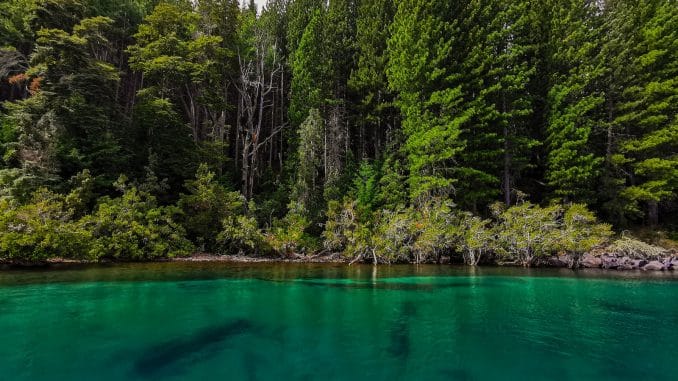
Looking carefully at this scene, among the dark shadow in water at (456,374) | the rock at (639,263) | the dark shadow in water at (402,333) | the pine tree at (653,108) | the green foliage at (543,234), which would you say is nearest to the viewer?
the dark shadow in water at (456,374)

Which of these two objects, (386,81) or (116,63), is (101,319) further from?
(116,63)

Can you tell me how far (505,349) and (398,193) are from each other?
1507 cm

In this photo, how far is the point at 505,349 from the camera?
6.48 m

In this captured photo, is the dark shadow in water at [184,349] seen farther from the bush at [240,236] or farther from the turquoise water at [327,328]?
the bush at [240,236]

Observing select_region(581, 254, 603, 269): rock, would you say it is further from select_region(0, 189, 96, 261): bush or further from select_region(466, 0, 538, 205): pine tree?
select_region(0, 189, 96, 261): bush

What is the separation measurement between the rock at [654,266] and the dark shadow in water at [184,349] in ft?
66.4

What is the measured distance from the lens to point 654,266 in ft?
58.6

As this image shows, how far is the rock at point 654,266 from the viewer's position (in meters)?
17.8

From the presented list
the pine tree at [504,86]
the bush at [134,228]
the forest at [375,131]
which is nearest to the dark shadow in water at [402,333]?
the forest at [375,131]

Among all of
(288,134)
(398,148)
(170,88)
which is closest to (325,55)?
(288,134)

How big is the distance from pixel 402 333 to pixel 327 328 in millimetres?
1586

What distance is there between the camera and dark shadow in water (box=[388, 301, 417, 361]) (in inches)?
248

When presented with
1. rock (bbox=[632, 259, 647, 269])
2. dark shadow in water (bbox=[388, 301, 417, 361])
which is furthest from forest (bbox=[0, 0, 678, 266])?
dark shadow in water (bbox=[388, 301, 417, 361])

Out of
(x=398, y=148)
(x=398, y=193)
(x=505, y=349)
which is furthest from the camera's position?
(x=398, y=148)
